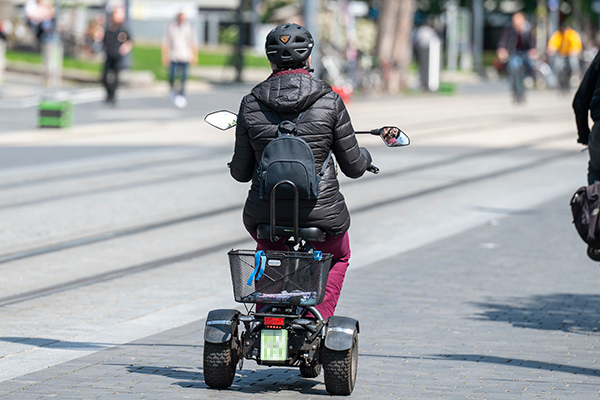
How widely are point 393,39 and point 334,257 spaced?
25.7m

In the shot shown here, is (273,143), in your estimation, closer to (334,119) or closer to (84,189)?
(334,119)

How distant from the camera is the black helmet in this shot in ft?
16.6

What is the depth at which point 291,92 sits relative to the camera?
500 centimetres

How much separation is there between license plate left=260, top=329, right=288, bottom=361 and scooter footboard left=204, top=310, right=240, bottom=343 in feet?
0.53

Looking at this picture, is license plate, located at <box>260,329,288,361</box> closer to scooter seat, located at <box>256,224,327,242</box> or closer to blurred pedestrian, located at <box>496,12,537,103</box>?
scooter seat, located at <box>256,224,327,242</box>

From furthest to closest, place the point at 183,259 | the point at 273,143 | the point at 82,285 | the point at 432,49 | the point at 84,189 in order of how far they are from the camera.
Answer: the point at 432,49, the point at 84,189, the point at 183,259, the point at 82,285, the point at 273,143

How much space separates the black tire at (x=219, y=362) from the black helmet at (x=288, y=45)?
1.22m

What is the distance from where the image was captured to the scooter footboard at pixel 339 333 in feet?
16.4

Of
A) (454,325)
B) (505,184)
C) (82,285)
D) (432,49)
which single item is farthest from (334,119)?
(432,49)

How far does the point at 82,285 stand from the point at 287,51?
10.7ft

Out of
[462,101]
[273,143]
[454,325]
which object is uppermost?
[273,143]

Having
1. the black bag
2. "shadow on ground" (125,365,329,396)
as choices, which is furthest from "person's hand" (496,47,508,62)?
"shadow on ground" (125,365,329,396)

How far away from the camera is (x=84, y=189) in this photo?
12430mm

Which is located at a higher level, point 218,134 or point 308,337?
point 308,337
